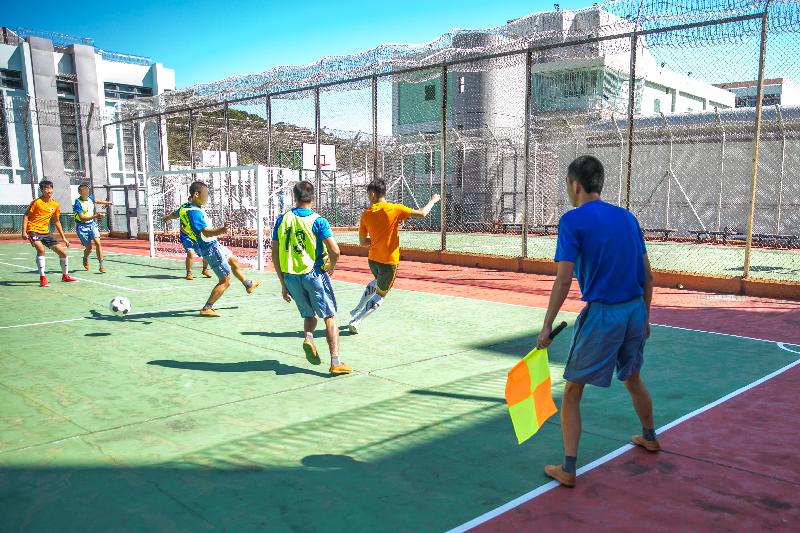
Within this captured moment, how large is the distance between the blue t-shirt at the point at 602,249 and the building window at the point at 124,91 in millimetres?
39785

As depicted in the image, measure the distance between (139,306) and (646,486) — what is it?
8.54 m

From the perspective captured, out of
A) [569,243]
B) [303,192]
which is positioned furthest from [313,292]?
[569,243]

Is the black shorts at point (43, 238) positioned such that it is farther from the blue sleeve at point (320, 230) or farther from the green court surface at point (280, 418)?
the blue sleeve at point (320, 230)

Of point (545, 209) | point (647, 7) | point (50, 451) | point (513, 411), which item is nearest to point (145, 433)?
point (50, 451)

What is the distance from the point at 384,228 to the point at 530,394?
419 centimetres

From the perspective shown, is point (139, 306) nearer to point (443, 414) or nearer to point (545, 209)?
point (443, 414)

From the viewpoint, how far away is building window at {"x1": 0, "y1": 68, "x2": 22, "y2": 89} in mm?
32656

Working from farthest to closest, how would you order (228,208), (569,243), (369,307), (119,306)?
(228,208) → (119,306) → (369,307) → (569,243)

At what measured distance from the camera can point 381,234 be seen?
760cm

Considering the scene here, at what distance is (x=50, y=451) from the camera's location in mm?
4059

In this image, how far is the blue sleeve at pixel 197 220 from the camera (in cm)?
905

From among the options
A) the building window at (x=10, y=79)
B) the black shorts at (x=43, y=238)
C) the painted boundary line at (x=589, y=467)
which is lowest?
the painted boundary line at (x=589, y=467)

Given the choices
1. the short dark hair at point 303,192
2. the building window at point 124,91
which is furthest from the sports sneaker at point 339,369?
the building window at point 124,91

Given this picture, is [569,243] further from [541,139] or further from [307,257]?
[541,139]
